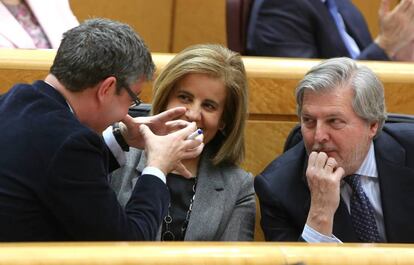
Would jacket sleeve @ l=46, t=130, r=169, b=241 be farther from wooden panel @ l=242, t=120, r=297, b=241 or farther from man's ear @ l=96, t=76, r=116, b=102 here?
wooden panel @ l=242, t=120, r=297, b=241

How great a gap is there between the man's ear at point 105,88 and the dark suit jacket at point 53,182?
0.15ft

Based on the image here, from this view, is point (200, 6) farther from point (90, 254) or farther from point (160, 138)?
point (90, 254)

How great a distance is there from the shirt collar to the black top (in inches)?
8.7

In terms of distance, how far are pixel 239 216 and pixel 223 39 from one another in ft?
3.34

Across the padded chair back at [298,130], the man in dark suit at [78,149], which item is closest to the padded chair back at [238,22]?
the padded chair back at [298,130]

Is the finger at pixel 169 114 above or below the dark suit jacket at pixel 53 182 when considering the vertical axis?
below

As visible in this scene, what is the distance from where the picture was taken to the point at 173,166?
42.4 inches

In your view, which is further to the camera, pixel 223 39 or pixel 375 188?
pixel 223 39

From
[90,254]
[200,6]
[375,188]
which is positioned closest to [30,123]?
[90,254]

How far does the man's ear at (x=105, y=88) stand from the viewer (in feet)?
3.32

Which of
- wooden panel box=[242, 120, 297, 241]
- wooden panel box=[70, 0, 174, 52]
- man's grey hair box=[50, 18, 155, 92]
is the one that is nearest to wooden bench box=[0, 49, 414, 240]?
wooden panel box=[242, 120, 297, 241]

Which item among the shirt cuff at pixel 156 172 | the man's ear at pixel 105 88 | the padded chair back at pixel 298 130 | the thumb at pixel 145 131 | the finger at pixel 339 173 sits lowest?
the padded chair back at pixel 298 130

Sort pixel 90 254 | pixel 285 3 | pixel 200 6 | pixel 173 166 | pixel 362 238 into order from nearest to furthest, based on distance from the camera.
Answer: pixel 90 254 → pixel 173 166 → pixel 362 238 → pixel 285 3 → pixel 200 6

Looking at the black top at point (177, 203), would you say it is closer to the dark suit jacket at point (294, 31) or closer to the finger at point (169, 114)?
the finger at point (169, 114)
